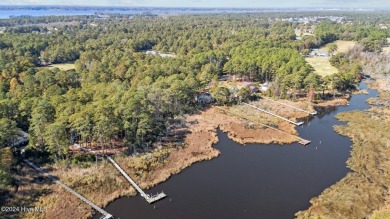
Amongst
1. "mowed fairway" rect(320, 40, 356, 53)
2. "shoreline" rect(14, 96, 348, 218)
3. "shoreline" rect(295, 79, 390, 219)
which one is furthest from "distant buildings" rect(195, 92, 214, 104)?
"mowed fairway" rect(320, 40, 356, 53)

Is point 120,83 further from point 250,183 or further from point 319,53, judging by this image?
point 319,53

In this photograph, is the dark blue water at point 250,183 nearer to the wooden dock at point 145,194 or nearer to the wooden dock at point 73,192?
the wooden dock at point 145,194

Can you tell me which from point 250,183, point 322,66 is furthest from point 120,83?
point 322,66

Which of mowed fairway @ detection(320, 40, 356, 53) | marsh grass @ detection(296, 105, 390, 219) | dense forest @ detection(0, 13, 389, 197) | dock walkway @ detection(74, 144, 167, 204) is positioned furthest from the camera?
mowed fairway @ detection(320, 40, 356, 53)

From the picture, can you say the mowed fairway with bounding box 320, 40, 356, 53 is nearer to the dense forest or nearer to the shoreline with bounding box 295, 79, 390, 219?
the dense forest

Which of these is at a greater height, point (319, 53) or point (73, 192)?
point (319, 53)

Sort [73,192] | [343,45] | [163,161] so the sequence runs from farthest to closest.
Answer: [343,45] → [163,161] → [73,192]
